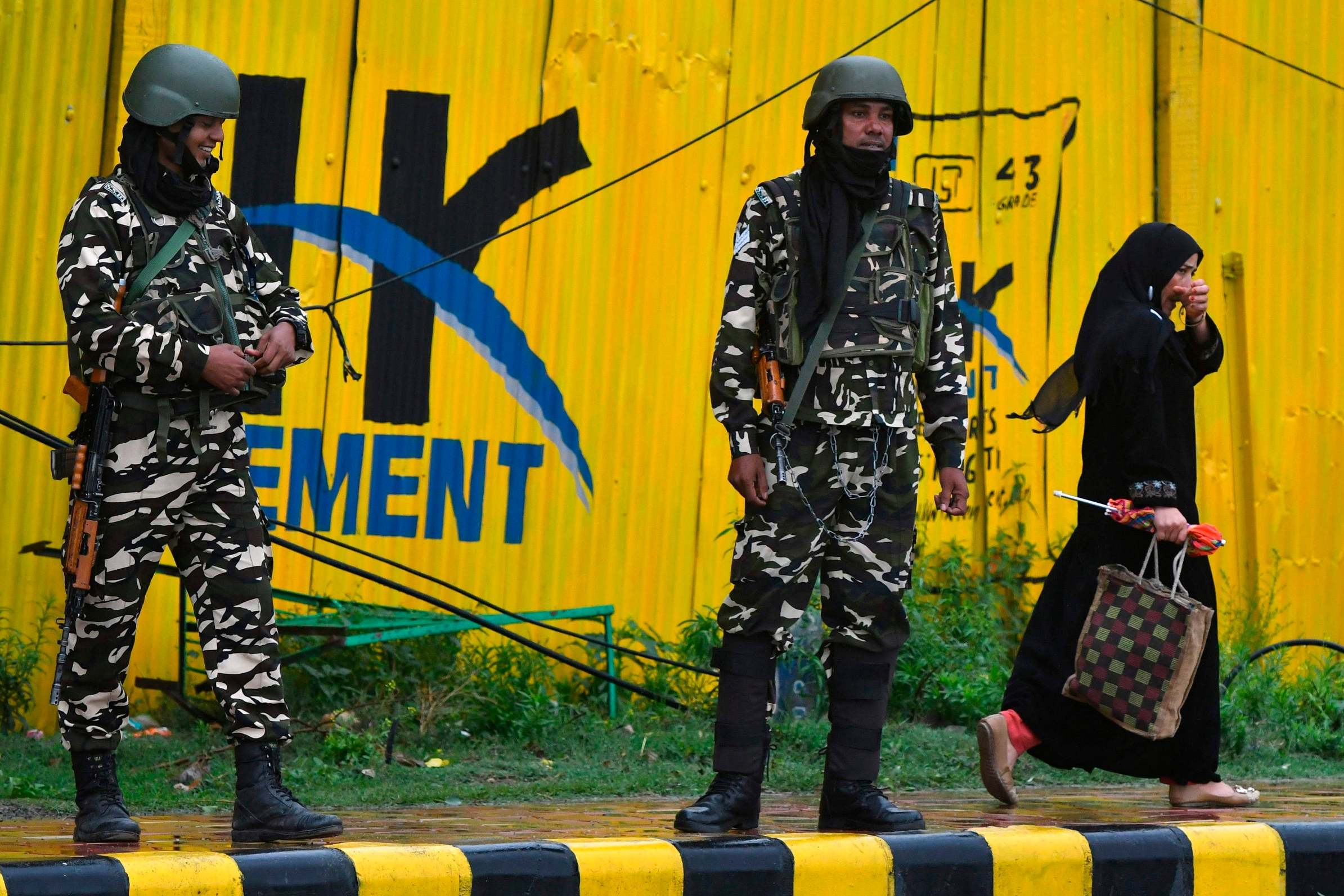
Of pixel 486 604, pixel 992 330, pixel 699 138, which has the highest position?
pixel 699 138

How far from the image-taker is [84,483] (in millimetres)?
4355

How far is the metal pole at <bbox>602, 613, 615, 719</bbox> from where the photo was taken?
7633mm

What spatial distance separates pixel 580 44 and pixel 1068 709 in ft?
12.6

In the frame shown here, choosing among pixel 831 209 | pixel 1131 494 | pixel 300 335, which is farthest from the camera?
pixel 1131 494

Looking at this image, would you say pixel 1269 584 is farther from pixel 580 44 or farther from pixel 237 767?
pixel 237 767

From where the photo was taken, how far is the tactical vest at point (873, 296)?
15.6ft

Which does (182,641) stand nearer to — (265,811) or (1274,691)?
(265,811)

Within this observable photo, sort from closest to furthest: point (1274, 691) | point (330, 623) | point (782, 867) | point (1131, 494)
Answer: point (782, 867) < point (1131, 494) < point (330, 623) < point (1274, 691)

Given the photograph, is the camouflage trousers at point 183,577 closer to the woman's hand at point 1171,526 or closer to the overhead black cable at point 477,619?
the overhead black cable at point 477,619

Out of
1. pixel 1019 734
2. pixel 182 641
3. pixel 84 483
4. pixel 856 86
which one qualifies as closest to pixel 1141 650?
pixel 1019 734

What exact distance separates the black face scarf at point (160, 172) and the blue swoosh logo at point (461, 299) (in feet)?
9.22

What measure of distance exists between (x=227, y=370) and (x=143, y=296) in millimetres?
310

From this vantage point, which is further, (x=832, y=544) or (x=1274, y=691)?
(x=1274, y=691)

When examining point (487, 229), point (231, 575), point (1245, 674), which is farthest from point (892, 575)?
point (1245, 674)
